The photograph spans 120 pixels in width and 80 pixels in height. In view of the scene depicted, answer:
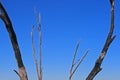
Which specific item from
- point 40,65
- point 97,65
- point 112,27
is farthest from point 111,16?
point 40,65

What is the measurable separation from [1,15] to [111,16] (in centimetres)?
143

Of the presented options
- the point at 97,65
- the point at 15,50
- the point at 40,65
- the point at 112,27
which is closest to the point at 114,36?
the point at 112,27

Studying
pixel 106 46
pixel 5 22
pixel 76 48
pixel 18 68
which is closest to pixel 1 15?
pixel 5 22

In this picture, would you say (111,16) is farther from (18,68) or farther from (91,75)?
(18,68)

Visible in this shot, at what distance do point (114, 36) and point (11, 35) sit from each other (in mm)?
1364

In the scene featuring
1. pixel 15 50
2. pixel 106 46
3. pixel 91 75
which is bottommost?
pixel 91 75

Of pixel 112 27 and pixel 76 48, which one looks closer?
pixel 112 27

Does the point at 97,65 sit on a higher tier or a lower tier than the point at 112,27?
lower

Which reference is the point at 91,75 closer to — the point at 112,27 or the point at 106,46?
the point at 106,46

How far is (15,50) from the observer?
13.1 feet

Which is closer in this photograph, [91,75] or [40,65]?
[91,75]

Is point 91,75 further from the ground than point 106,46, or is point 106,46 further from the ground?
point 106,46

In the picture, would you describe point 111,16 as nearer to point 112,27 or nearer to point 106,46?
point 112,27

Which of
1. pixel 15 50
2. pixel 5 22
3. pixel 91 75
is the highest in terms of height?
pixel 5 22
